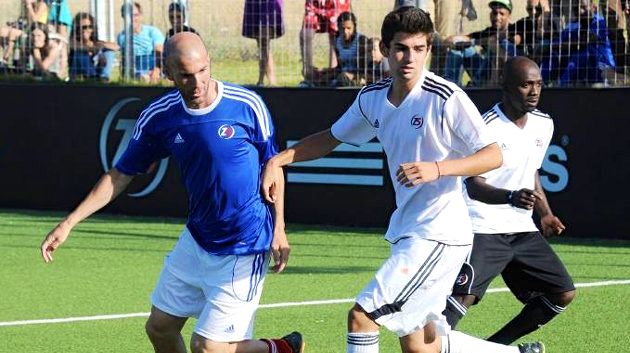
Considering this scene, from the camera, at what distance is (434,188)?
22.8 ft

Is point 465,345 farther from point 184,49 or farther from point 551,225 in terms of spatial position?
point 184,49

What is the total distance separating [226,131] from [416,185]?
112 centimetres

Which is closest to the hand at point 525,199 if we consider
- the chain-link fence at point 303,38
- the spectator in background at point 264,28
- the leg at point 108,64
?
the chain-link fence at point 303,38

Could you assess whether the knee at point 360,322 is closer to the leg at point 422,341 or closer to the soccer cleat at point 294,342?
the leg at point 422,341

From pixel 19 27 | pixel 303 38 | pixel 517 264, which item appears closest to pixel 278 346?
pixel 517 264

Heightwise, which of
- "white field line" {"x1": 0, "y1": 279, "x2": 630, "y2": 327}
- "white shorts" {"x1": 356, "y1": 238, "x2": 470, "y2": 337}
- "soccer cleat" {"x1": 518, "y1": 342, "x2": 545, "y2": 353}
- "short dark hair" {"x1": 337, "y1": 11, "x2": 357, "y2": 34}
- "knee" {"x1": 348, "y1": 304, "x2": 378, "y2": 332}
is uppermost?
"short dark hair" {"x1": 337, "y1": 11, "x2": 357, "y2": 34}

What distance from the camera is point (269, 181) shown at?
22.9 feet

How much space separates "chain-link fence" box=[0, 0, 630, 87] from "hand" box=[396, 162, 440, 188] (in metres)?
8.57

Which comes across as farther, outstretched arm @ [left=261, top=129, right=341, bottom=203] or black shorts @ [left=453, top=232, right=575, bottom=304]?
black shorts @ [left=453, top=232, right=575, bottom=304]

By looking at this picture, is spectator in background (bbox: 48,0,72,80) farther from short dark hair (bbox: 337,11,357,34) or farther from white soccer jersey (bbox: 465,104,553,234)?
white soccer jersey (bbox: 465,104,553,234)

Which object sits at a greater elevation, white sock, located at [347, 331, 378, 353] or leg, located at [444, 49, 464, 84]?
leg, located at [444, 49, 464, 84]

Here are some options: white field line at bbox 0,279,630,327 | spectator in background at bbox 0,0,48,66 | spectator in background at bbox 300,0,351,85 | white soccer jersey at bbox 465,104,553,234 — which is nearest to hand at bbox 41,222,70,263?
white soccer jersey at bbox 465,104,553,234

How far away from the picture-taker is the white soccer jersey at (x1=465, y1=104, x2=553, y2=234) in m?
8.53

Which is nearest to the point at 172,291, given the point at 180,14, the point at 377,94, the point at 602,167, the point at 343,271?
the point at 377,94
